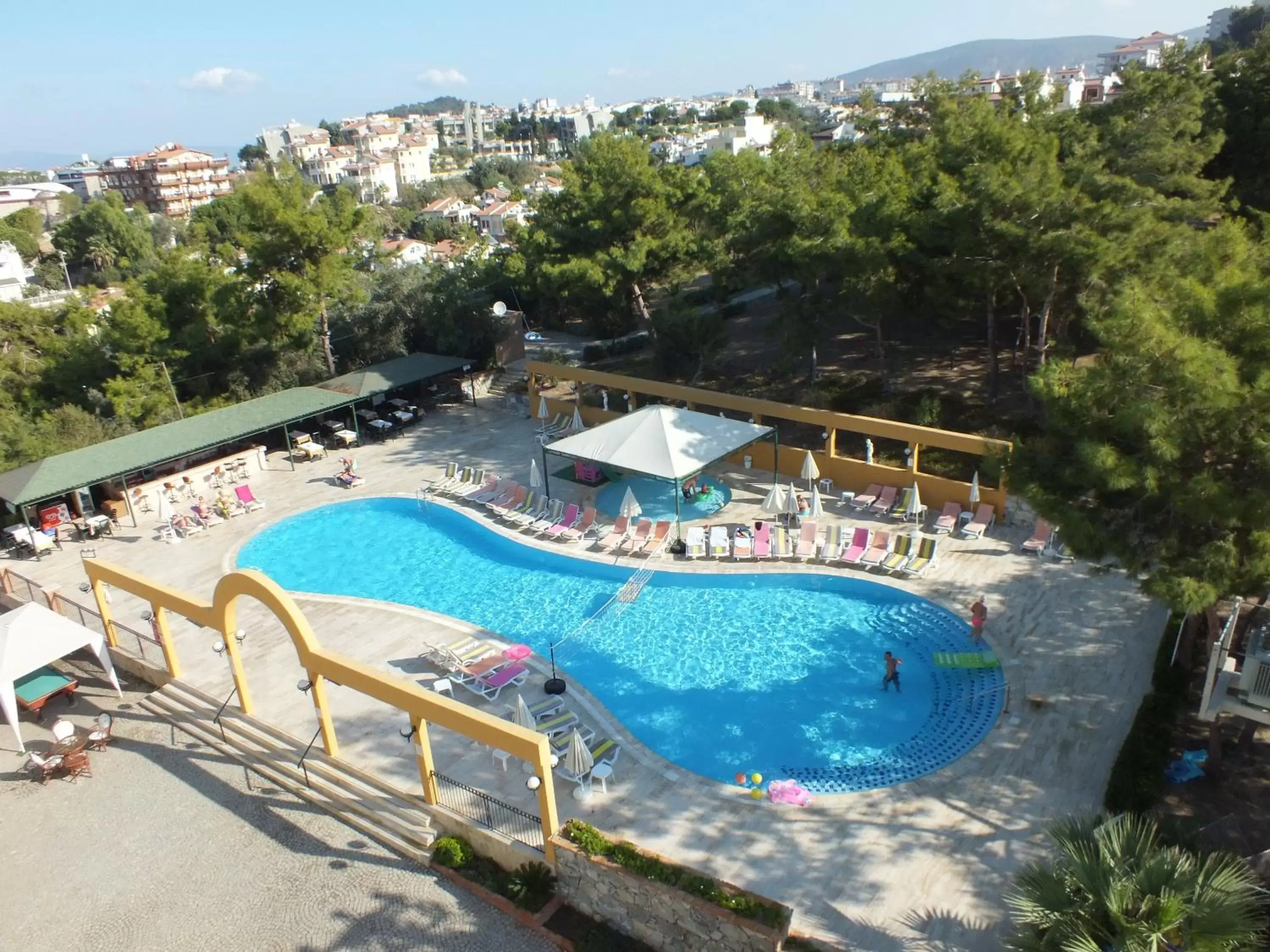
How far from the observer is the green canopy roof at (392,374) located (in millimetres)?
25844

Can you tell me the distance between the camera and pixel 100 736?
1382 cm

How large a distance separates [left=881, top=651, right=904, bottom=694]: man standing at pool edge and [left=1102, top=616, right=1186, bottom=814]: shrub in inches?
129

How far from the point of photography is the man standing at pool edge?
44.7ft

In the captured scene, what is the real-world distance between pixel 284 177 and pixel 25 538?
13.7 metres

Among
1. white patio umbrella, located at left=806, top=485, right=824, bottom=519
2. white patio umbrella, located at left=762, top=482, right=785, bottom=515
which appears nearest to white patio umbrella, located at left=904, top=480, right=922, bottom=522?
white patio umbrella, located at left=806, top=485, right=824, bottom=519

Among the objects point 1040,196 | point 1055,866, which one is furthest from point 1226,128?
point 1055,866

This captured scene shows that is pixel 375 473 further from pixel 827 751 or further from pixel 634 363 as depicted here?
pixel 827 751

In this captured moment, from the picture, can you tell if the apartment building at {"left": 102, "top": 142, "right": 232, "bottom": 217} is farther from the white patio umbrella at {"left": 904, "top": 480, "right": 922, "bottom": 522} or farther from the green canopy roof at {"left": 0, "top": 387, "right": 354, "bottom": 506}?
the white patio umbrella at {"left": 904, "top": 480, "right": 922, "bottom": 522}

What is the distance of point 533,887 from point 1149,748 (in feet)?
26.5

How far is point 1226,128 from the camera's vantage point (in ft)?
82.1

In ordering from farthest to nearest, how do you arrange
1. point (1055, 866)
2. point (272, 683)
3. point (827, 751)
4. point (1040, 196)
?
point (1040, 196)
point (272, 683)
point (827, 751)
point (1055, 866)

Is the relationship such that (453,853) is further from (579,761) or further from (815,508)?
(815,508)

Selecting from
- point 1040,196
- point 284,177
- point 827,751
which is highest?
point 284,177

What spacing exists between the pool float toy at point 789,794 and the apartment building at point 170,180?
15282 centimetres
